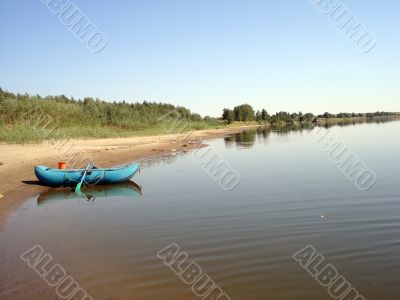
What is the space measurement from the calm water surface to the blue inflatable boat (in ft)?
1.83

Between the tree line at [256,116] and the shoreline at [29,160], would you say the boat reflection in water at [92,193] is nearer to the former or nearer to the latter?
the shoreline at [29,160]

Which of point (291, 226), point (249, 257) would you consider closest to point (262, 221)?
point (291, 226)

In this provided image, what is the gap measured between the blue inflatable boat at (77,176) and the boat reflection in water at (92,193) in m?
0.26

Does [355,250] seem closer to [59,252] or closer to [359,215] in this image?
[359,215]

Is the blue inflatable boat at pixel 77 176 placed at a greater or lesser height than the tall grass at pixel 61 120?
lesser

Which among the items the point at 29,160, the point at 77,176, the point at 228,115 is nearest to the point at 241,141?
the point at 29,160

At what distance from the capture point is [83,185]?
54.7 feet

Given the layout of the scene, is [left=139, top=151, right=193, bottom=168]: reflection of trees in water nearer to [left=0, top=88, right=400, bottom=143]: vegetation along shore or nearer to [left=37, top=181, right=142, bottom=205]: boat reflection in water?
[left=37, top=181, right=142, bottom=205]: boat reflection in water

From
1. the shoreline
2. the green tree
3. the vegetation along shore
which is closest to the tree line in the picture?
the green tree

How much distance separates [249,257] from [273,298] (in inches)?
66.3

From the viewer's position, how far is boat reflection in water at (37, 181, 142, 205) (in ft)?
48.8

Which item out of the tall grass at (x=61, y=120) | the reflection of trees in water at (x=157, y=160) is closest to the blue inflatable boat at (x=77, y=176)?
the reflection of trees in water at (x=157, y=160)

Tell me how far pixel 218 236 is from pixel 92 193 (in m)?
7.86

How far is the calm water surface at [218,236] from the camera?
684 cm
